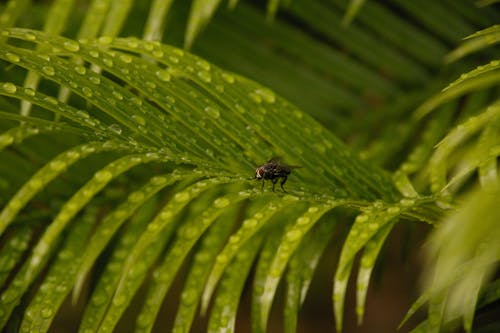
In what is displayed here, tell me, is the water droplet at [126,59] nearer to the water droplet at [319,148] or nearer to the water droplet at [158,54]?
the water droplet at [158,54]

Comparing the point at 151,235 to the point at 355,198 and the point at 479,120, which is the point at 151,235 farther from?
the point at 479,120

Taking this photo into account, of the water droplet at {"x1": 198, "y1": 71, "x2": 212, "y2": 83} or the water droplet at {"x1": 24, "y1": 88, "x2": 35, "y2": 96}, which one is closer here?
the water droplet at {"x1": 24, "y1": 88, "x2": 35, "y2": 96}

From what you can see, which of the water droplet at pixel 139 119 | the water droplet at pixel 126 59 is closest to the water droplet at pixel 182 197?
the water droplet at pixel 139 119

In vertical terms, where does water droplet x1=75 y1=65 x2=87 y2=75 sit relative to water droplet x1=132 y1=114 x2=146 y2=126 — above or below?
above

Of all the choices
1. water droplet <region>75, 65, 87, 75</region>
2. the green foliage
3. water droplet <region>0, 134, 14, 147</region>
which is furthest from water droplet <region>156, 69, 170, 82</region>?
water droplet <region>0, 134, 14, 147</region>

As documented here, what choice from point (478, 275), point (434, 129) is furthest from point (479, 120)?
point (434, 129)

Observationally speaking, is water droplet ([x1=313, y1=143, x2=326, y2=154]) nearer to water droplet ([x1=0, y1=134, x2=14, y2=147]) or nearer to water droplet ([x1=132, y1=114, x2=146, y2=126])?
water droplet ([x1=132, y1=114, x2=146, y2=126])
